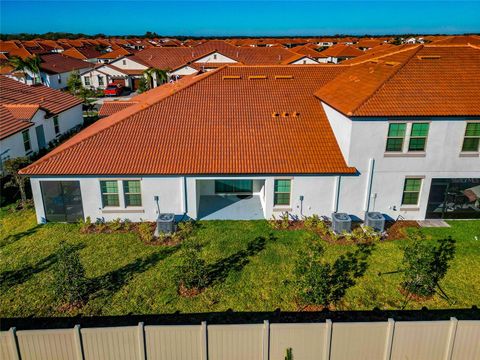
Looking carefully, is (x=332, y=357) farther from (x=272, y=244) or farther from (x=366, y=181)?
(x=366, y=181)

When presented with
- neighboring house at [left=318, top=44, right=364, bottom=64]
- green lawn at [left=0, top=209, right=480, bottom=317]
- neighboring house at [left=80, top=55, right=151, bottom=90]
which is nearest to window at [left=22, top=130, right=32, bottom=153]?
green lawn at [left=0, top=209, right=480, bottom=317]

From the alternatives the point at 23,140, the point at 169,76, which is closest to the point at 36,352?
the point at 23,140

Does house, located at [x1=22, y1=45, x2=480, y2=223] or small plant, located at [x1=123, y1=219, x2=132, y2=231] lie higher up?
house, located at [x1=22, y1=45, x2=480, y2=223]

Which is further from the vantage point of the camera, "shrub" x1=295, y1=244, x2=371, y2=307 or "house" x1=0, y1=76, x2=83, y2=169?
"house" x1=0, y1=76, x2=83, y2=169

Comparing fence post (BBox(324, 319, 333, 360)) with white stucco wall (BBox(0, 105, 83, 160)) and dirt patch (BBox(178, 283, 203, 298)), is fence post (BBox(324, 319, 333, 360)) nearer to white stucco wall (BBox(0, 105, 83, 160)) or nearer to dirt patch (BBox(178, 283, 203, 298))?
dirt patch (BBox(178, 283, 203, 298))

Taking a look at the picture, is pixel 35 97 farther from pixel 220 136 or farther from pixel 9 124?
pixel 220 136

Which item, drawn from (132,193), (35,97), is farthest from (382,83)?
(35,97)
